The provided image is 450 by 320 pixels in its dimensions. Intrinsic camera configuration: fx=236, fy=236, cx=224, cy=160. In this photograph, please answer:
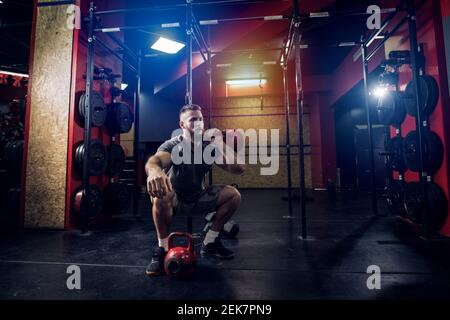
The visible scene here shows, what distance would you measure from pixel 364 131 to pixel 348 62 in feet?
5.58

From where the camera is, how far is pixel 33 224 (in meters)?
2.52

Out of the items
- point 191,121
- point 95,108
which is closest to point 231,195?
point 191,121

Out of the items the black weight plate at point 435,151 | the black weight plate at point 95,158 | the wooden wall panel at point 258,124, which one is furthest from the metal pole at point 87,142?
the wooden wall panel at point 258,124

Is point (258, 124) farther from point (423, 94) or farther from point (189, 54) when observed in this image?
point (189, 54)

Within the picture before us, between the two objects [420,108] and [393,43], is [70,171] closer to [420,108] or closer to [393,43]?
[420,108]

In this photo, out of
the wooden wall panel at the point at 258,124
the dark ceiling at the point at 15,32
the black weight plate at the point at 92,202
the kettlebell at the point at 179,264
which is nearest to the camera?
the kettlebell at the point at 179,264

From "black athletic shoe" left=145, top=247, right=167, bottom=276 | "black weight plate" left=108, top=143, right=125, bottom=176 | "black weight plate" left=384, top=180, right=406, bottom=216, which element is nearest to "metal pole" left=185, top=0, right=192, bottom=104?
"black athletic shoe" left=145, top=247, right=167, bottom=276

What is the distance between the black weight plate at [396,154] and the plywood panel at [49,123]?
3.58 m

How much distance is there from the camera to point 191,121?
1.69 metres

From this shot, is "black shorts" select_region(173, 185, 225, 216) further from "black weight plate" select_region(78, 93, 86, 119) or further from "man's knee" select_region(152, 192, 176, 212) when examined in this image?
"black weight plate" select_region(78, 93, 86, 119)

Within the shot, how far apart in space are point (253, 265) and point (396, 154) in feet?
7.05

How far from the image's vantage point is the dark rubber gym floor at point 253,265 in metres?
1.14

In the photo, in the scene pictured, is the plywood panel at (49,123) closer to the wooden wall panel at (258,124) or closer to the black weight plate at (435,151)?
the black weight plate at (435,151)

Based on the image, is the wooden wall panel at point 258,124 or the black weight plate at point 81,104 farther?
the wooden wall panel at point 258,124
